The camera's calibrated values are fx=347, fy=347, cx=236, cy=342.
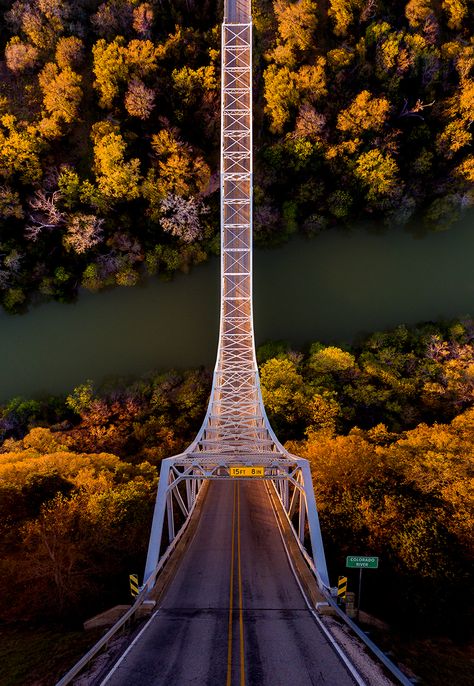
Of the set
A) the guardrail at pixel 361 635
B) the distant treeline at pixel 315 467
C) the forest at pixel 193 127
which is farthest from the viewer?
the forest at pixel 193 127

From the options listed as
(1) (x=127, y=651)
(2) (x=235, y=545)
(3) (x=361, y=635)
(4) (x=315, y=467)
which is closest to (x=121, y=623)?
(1) (x=127, y=651)

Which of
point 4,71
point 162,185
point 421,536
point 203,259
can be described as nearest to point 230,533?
point 421,536

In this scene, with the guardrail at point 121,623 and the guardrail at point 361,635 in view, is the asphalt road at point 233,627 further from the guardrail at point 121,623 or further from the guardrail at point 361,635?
the guardrail at point 361,635

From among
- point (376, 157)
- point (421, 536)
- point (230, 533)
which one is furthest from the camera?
point (376, 157)

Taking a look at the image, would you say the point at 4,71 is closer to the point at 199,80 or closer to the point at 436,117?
the point at 199,80

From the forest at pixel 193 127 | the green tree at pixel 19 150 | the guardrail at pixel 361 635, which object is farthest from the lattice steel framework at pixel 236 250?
the green tree at pixel 19 150

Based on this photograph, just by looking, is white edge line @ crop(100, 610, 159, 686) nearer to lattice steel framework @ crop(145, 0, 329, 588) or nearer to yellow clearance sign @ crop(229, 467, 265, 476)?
yellow clearance sign @ crop(229, 467, 265, 476)

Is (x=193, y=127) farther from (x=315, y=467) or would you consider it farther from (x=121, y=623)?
(x=121, y=623)

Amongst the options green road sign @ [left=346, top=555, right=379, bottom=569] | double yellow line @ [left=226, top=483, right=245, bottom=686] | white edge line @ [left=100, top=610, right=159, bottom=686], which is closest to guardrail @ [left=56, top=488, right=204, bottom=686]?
white edge line @ [left=100, top=610, right=159, bottom=686]
